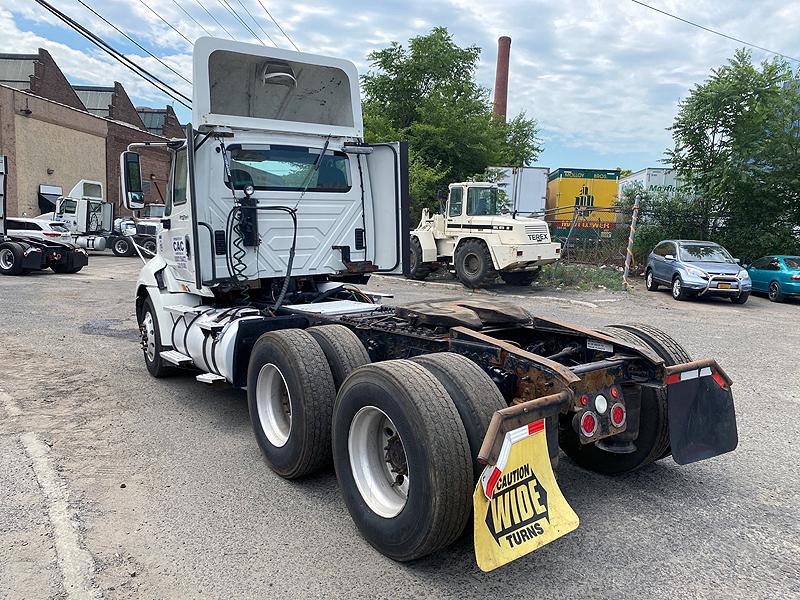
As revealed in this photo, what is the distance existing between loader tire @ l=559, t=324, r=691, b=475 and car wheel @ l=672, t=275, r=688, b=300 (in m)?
12.7

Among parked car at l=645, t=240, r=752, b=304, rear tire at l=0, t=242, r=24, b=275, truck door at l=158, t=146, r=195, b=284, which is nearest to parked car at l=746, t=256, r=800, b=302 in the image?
parked car at l=645, t=240, r=752, b=304

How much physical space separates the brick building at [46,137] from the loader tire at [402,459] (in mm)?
24192

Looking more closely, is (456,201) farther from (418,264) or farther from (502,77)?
(502,77)

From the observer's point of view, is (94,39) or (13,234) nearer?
(94,39)

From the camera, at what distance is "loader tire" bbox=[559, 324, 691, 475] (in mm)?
3871

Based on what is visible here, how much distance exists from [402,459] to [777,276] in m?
17.4

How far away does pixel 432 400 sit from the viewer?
307 centimetres

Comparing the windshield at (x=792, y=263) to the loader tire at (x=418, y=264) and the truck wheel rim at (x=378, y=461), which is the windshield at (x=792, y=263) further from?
the truck wheel rim at (x=378, y=461)

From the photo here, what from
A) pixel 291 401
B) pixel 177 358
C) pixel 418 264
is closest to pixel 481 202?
pixel 418 264

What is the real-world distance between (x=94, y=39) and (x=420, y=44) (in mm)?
19614

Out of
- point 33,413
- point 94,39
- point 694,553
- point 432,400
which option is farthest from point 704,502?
point 94,39

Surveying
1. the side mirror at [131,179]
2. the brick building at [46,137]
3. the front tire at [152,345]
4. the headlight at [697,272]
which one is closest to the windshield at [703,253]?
the headlight at [697,272]

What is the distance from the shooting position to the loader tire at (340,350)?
13.5 ft

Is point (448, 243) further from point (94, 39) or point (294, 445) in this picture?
point (294, 445)
